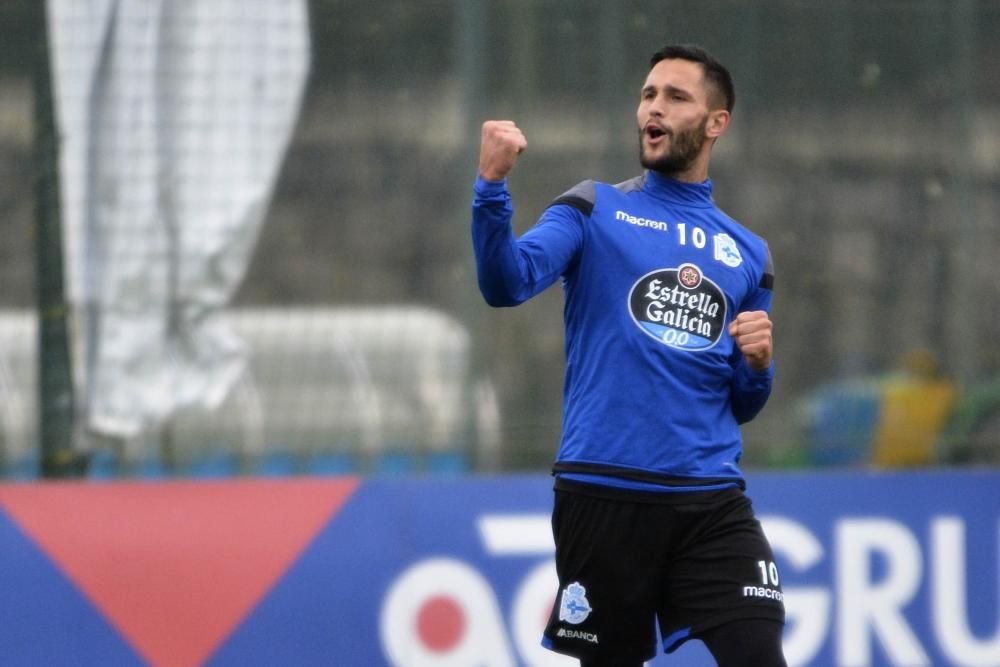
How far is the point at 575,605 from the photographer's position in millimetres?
3959

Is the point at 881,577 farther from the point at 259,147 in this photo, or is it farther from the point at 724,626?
the point at 259,147

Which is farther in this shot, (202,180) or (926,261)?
(926,261)

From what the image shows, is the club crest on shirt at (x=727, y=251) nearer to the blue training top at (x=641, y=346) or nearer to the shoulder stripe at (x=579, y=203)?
the blue training top at (x=641, y=346)

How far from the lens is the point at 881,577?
594cm

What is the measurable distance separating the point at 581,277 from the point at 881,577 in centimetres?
253

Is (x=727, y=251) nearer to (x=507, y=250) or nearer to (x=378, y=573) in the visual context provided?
(x=507, y=250)

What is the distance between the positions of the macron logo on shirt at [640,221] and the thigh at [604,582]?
65 cm

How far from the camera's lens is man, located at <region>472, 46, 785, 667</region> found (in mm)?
3893

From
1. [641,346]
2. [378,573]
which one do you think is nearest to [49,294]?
[378,573]

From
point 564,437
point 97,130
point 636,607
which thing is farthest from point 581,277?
point 97,130

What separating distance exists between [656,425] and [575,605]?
0.47m

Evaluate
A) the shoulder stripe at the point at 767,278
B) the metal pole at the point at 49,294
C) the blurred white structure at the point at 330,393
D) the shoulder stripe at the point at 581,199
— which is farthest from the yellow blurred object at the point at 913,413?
the metal pole at the point at 49,294

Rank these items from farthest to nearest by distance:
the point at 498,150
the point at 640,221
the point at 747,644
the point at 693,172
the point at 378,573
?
the point at 378,573 < the point at 693,172 < the point at 640,221 < the point at 747,644 < the point at 498,150

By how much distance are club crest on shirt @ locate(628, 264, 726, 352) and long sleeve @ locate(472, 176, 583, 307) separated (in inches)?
8.5
